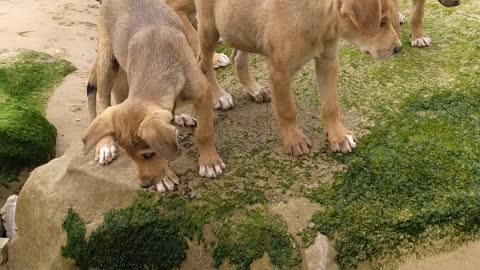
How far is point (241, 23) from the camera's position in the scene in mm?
6109

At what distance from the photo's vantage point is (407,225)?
529 centimetres

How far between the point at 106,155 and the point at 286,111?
1.71 metres

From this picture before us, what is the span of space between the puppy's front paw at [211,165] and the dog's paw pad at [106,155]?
0.92 meters

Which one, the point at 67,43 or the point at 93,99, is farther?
the point at 67,43

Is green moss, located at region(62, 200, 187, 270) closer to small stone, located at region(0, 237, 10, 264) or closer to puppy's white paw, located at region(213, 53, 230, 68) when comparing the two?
small stone, located at region(0, 237, 10, 264)

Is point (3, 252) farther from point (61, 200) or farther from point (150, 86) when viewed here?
point (150, 86)

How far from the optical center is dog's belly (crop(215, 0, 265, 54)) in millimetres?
5914

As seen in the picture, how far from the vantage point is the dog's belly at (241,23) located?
233 inches

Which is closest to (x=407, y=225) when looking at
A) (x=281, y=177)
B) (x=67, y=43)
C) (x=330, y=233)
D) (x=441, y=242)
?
(x=441, y=242)

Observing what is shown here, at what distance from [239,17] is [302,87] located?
132 centimetres

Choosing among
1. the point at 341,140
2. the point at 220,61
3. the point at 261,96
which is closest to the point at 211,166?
the point at 341,140

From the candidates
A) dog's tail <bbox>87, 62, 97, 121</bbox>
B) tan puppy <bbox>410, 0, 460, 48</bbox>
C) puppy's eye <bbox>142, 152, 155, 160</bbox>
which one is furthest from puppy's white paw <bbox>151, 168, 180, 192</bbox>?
tan puppy <bbox>410, 0, 460, 48</bbox>

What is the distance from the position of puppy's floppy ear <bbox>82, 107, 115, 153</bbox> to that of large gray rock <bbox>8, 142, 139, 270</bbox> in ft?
3.07

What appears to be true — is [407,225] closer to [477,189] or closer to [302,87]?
[477,189]
